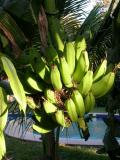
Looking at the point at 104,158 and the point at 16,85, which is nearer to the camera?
the point at 16,85

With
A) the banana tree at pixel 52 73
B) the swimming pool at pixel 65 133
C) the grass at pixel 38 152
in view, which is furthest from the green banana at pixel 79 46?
the grass at pixel 38 152

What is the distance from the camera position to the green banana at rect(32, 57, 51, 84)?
2527mm

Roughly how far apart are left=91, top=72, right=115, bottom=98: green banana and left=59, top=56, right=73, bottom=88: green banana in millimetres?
160

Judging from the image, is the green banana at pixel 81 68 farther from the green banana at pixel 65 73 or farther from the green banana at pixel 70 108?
the green banana at pixel 70 108

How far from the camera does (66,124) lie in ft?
8.14

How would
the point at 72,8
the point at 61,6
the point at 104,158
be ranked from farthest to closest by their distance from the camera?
1. the point at 104,158
2. the point at 72,8
3. the point at 61,6

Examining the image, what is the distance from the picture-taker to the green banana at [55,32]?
263 centimetres

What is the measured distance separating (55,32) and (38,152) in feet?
15.6

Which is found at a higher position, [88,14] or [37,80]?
[88,14]

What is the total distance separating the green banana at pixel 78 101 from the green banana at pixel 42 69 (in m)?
0.22

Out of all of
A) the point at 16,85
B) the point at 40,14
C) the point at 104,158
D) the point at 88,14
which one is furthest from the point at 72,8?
the point at 104,158

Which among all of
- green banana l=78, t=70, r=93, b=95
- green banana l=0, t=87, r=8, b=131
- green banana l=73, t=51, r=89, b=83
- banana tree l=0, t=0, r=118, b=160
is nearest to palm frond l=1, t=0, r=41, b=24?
banana tree l=0, t=0, r=118, b=160

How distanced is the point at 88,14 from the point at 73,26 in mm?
265

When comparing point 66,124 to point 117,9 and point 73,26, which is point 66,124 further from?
point 73,26
